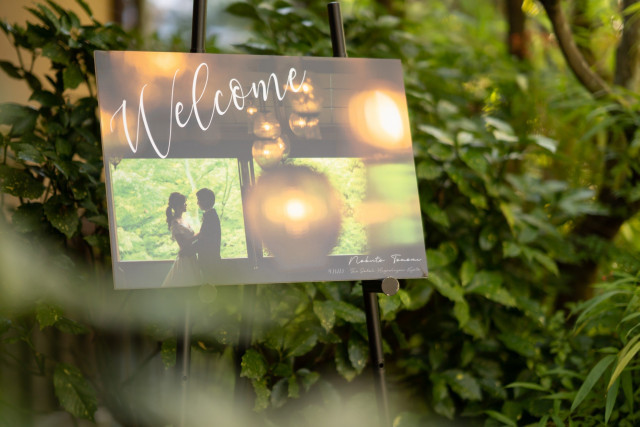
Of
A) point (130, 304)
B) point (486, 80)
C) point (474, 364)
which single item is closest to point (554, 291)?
point (474, 364)

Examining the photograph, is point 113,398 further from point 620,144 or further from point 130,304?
point 620,144

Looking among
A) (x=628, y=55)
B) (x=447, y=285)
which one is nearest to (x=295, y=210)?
(x=447, y=285)

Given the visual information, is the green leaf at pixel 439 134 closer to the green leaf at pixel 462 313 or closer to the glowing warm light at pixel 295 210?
the green leaf at pixel 462 313

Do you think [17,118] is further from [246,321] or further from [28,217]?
[246,321]

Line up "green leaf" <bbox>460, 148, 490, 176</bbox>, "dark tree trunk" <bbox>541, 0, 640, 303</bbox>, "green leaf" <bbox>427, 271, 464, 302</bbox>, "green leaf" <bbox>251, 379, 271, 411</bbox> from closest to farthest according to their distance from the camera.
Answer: "green leaf" <bbox>251, 379, 271, 411</bbox>
"green leaf" <bbox>427, 271, 464, 302</bbox>
"green leaf" <bbox>460, 148, 490, 176</bbox>
"dark tree trunk" <bbox>541, 0, 640, 303</bbox>

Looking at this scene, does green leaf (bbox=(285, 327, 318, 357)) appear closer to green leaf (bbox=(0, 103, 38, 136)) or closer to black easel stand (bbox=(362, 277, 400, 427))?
black easel stand (bbox=(362, 277, 400, 427))

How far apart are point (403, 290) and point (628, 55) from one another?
120cm

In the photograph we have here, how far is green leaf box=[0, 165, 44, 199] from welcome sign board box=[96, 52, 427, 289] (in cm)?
33

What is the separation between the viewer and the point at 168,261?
1.09 m

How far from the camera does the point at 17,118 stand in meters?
1.38

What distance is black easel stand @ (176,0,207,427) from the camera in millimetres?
1234

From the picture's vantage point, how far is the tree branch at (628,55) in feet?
6.17

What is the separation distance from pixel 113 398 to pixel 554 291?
149 cm

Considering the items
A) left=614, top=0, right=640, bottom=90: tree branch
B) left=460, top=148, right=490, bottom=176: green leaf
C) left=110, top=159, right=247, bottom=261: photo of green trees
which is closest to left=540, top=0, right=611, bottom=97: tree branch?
left=614, top=0, right=640, bottom=90: tree branch
